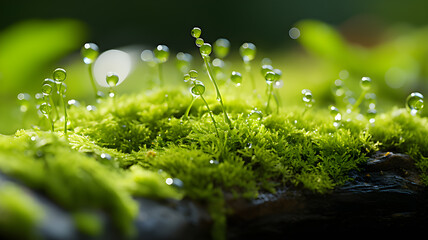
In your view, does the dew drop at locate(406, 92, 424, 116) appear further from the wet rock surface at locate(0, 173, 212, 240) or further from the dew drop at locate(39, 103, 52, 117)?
the dew drop at locate(39, 103, 52, 117)

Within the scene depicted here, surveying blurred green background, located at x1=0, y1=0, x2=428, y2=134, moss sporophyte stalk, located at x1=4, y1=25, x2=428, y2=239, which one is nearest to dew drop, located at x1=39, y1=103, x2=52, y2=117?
moss sporophyte stalk, located at x1=4, y1=25, x2=428, y2=239

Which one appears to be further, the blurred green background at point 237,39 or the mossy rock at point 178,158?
the blurred green background at point 237,39

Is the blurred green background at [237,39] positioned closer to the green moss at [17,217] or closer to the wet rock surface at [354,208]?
the wet rock surface at [354,208]

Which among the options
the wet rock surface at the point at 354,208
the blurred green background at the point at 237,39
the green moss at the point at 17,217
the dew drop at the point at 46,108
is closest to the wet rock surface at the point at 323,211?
the wet rock surface at the point at 354,208

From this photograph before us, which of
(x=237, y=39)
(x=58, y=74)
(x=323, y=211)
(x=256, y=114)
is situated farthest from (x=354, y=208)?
(x=237, y=39)

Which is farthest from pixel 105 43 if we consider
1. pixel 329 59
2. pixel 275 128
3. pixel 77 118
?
pixel 275 128

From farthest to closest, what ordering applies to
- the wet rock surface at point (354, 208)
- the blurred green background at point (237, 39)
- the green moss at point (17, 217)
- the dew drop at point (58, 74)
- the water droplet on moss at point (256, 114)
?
the blurred green background at point (237, 39) < the water droplet on moss at point (256, 114) < the dew drop at point (58, 74) < the wet rock surface at point (354, 208) < the green moss at point (17, 217)
